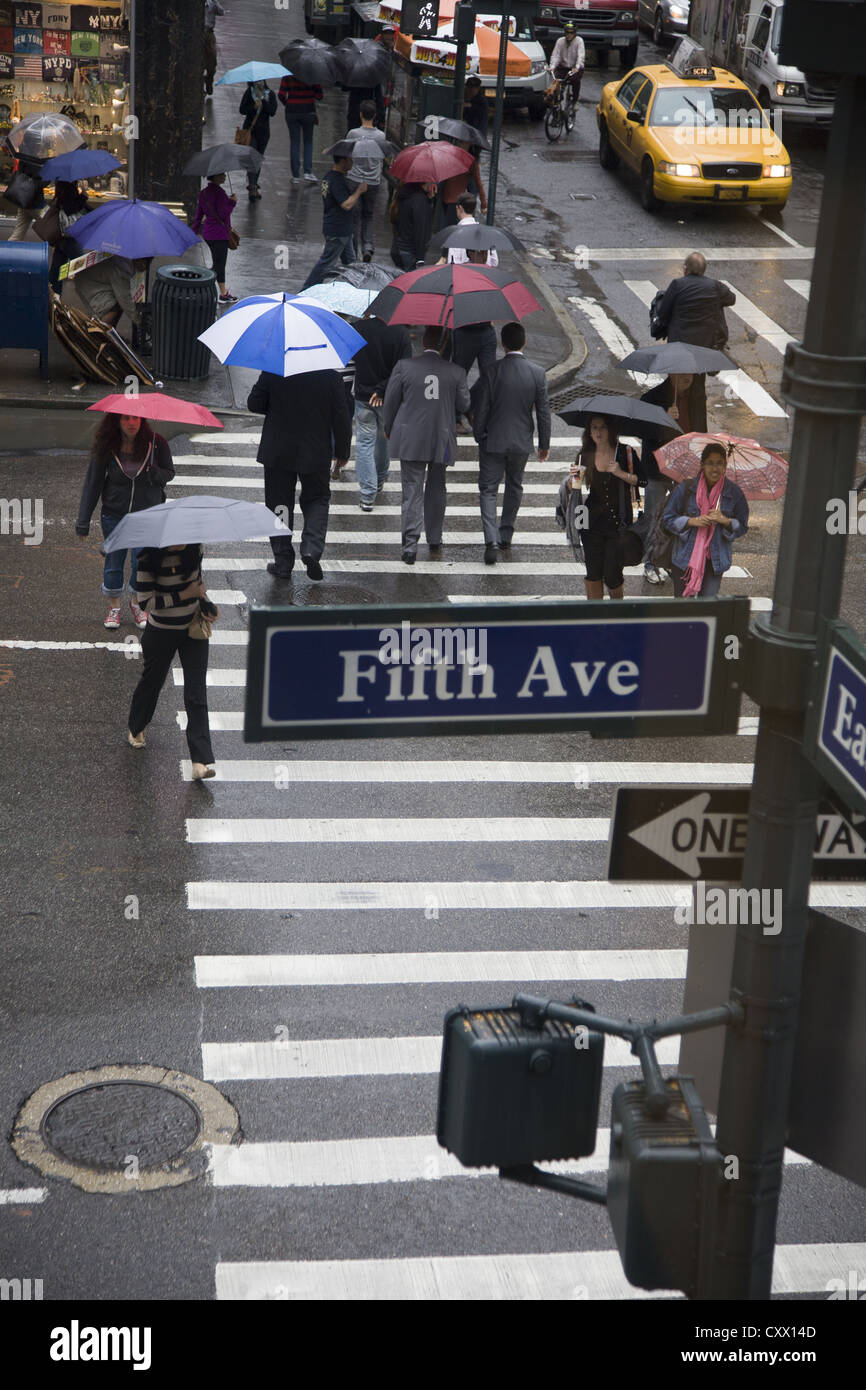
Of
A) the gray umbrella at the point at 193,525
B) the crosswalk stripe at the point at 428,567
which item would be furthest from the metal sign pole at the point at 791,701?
the crosswalk stripe at the point at 428,567

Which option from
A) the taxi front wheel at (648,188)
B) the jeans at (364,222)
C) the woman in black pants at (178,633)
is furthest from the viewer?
the taxi front wheel at (648,188)

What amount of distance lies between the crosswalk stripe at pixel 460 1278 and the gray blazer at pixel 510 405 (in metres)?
8.40

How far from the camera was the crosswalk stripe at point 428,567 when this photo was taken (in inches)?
555

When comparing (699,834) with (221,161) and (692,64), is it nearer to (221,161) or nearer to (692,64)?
(221,161)

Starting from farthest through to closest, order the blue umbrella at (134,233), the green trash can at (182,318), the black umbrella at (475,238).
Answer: the green trash can at (182,318), the blue umbrella at (134,233), the black umbrella at (475,238)

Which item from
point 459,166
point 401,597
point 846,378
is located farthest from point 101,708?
point 459,166

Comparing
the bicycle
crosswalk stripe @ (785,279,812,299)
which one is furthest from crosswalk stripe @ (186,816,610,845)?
the bicycle

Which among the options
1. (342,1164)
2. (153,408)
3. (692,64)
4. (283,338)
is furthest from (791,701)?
(692,64)

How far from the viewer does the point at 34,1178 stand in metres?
6.87

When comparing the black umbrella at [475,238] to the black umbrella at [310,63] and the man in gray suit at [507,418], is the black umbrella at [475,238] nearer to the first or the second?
the man in gray suit at [507,418]

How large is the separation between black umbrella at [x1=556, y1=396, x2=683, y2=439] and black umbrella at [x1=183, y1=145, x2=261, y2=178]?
886cm

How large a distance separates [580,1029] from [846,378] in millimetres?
1684

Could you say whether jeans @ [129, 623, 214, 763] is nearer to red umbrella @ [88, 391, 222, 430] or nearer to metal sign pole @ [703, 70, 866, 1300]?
red umbrella @ [88, 391, 222, 430]

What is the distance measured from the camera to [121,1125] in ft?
23.6
